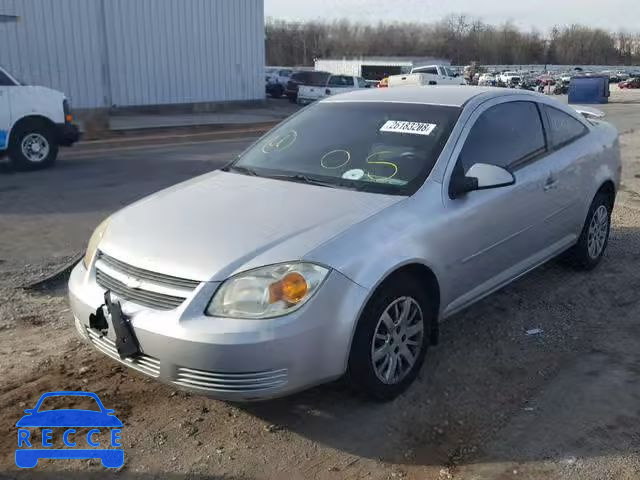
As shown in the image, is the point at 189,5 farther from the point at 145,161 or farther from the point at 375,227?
the point at 375,227

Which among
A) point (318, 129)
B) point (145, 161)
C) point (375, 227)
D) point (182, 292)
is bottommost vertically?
point (145, 161)

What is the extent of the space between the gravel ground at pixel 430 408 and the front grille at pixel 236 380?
0.35 meters

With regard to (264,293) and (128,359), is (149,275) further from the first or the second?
(264,293)

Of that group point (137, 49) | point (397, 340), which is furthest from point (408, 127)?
point (137, 49)

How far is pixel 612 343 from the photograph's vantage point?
435cm

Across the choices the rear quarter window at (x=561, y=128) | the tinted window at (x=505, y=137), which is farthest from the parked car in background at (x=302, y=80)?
the tinted window at (x=505, y=137)

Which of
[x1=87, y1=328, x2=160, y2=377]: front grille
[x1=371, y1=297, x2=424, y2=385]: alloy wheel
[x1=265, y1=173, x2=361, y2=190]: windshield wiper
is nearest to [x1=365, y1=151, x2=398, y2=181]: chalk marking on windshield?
[x1=265, y1=173, x2=361, y2=190]: windshield wiper

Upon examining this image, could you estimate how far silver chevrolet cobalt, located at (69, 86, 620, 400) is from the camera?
3027 millimetres

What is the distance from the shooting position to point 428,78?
103ft

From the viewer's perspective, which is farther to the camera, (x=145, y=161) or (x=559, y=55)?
(x=559, y=55)

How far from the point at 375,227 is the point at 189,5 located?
24.0 meters

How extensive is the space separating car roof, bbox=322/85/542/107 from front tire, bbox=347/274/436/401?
1.44m

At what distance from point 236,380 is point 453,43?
121 meters

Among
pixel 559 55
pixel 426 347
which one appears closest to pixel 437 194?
pixel 426 347
